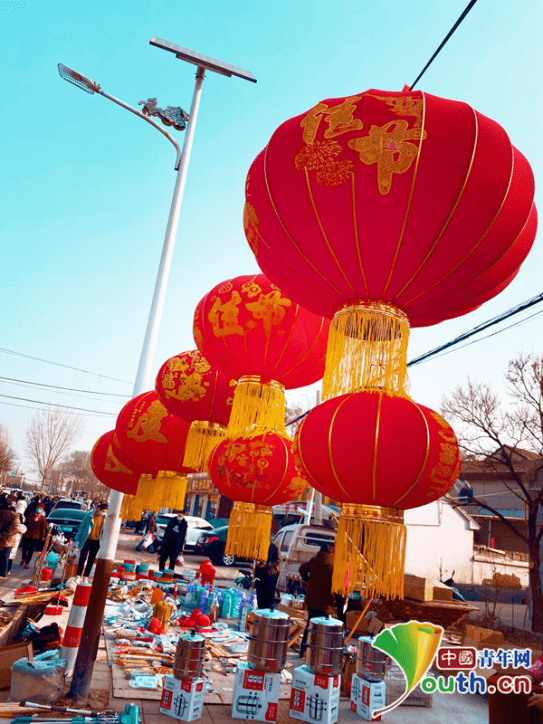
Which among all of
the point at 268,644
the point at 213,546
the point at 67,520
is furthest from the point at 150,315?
the point at 67,520

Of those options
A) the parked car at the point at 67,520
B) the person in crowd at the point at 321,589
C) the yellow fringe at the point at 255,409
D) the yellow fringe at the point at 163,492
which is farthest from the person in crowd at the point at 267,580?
the parked car at the point at 67,520

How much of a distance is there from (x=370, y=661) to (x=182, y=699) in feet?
6.13

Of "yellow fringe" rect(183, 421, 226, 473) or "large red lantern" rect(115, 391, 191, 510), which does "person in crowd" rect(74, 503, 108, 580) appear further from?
"yellow fringe" rect(183, 421, 226, 473)

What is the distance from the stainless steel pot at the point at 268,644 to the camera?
477 centimetres

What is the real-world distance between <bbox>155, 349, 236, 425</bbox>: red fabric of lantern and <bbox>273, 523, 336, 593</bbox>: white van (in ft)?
26.6

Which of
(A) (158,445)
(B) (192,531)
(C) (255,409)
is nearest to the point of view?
(C) (255,409)

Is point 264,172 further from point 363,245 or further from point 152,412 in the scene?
point 152,412

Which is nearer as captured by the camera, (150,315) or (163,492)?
(163,492)

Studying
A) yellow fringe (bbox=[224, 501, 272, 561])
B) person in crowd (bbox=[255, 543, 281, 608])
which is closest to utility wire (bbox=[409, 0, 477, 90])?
yellow fringe (bbox=[224, 501, 272, 561])

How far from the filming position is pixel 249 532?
4117 mm

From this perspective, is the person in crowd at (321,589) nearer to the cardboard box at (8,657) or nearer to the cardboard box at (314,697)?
the cardboard box at (314,697)

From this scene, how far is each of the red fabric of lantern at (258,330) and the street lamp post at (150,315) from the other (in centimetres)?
231

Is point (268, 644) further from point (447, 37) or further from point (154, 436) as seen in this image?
point (447, 37)

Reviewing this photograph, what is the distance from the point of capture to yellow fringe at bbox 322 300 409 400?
2891mm
